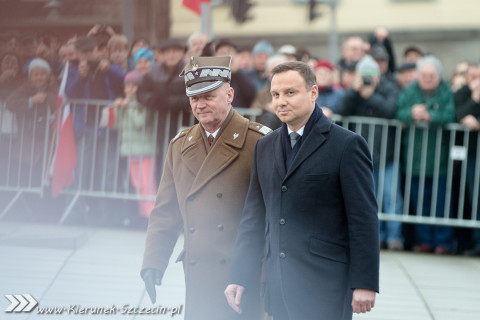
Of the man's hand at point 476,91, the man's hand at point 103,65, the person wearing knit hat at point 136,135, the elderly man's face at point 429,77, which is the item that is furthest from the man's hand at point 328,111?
the man's hand at point 103,65

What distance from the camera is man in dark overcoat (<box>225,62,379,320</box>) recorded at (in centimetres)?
348

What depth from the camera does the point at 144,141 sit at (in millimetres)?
9531

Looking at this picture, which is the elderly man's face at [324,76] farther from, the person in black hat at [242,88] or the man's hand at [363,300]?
the man's hand at [363,300]

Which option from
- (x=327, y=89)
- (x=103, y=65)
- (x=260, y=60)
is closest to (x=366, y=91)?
(x=327, y=89)

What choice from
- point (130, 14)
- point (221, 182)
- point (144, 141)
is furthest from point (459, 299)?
point (130, 14)

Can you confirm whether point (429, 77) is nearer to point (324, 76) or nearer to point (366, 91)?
point (366, 91)

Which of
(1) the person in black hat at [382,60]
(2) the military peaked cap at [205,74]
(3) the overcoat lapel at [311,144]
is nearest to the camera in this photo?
(3) the overcoat lapel at [311,144]

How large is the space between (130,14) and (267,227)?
675 cm

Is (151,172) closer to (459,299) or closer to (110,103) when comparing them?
(110,103)

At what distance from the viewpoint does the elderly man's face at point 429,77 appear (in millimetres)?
8820

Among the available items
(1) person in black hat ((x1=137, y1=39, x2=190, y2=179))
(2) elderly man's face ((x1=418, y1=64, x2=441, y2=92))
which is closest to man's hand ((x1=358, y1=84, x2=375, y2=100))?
(2) elderly man's face ((x1=418, y1=64, x2=441, y2=92))

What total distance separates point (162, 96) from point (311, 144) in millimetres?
5878

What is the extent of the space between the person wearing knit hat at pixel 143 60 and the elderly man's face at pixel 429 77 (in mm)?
3173

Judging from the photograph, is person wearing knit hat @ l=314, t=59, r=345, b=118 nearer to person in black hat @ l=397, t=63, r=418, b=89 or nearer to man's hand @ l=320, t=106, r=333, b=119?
man's hand @ l=320, t=106, r=333, b=119
